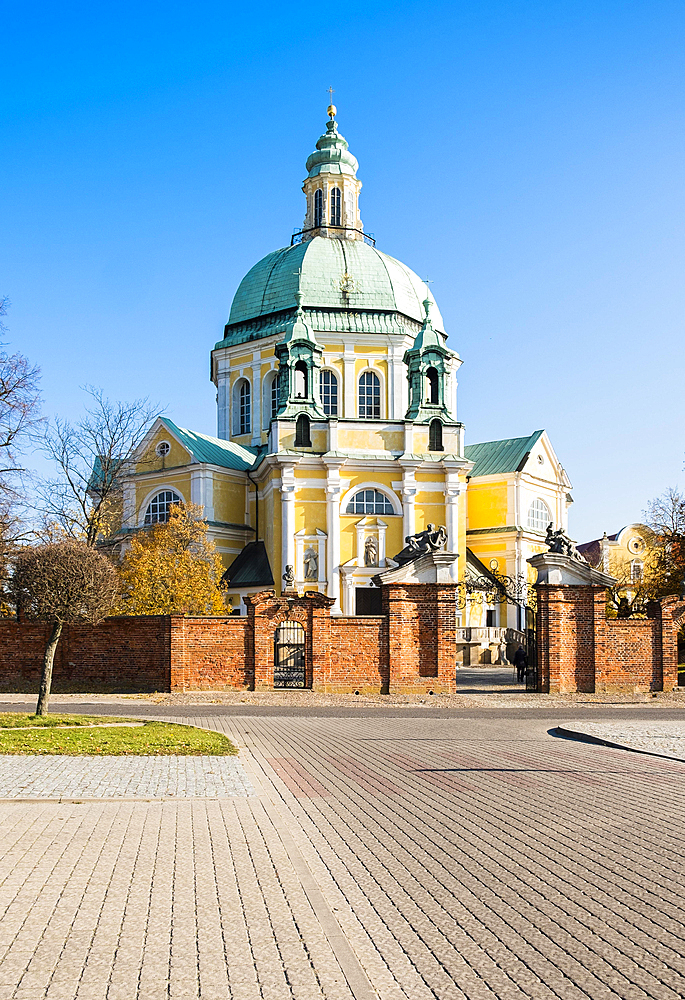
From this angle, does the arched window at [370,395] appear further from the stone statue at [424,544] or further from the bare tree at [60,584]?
the bare tree at [60,584]

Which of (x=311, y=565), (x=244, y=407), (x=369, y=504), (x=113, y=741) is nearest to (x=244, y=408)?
(x=244, y=407)

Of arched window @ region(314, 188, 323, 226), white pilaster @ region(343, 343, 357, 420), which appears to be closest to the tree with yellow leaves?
white pilaster @ region(343, 343, 357, 420)

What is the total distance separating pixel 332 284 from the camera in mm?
58156

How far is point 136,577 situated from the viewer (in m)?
38.6

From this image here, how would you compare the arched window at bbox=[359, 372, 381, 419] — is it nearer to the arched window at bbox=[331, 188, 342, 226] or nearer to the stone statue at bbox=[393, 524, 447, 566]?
the arched window at bbox=[331, 188, 342, 226]

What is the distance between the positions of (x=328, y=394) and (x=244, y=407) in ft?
19.0

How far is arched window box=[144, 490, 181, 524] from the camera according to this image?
53.2 m

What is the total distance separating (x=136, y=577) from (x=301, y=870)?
3246 cm

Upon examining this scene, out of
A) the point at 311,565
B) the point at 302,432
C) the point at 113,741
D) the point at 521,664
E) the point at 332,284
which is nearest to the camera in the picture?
the point at 113,741

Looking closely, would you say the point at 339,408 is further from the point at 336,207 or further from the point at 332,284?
the point at 336,207

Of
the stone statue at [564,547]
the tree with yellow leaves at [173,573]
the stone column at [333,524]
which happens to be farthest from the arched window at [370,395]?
the stone statue at [564,547]

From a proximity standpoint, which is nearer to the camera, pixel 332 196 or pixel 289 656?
pixel 289 656

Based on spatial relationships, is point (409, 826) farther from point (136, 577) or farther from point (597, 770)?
point (136, 577)

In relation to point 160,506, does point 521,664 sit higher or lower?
lower
